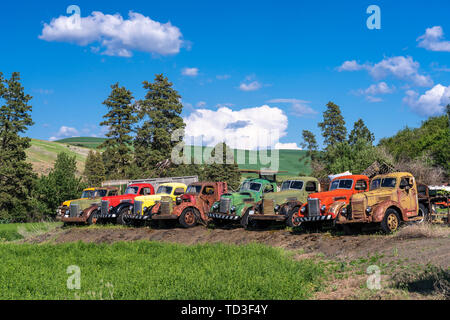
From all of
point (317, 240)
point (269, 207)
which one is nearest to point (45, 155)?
point (269, 207)

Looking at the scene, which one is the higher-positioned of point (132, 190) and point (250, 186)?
point (250, 186)

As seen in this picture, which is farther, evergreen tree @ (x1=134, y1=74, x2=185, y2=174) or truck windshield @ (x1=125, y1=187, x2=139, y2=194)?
evergreen tree @ (x1=134, y1=74, x2=185, y2=174)

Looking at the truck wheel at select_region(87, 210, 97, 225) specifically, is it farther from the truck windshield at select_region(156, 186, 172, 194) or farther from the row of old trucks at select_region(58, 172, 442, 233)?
the truck windshield at select_region(156, 186, 172, 194)

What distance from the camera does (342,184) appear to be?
676 inches

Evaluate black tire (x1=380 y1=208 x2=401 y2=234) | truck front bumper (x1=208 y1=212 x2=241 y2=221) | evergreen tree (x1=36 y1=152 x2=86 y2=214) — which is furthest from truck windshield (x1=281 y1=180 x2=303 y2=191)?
evergreen tree (x1=36 y1=152 x2=86 y2=214)

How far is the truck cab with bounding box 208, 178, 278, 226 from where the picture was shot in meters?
18.9

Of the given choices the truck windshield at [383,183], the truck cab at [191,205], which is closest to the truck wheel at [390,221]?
the truck windshield at [383,183]

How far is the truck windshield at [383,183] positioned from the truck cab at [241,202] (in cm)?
468

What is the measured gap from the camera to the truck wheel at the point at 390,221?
14023 mm

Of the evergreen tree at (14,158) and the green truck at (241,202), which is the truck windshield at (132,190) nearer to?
the green truck at (241,202)

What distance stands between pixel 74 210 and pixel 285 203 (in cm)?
1399

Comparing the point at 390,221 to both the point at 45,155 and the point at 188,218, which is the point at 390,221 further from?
the point at 45,155
